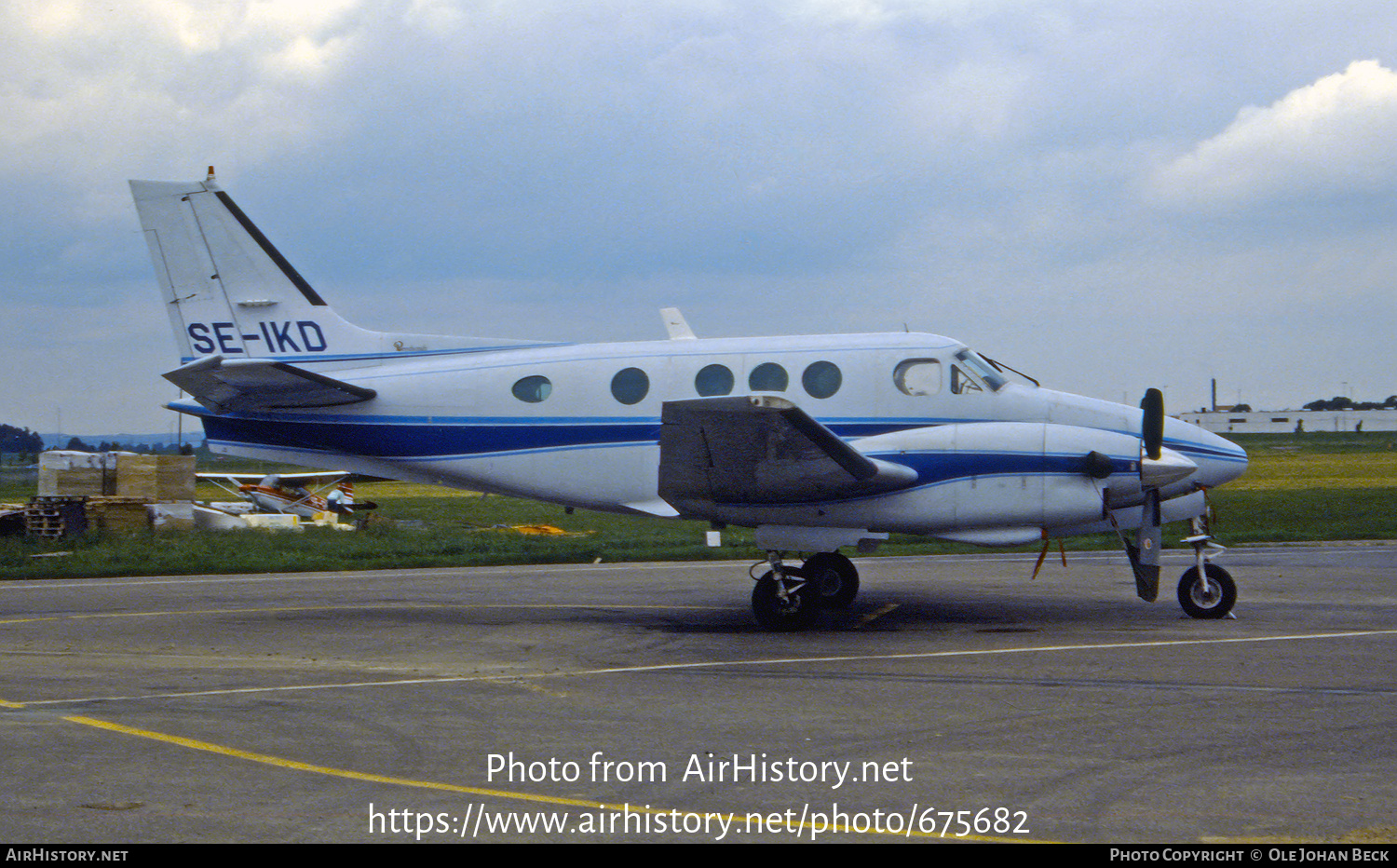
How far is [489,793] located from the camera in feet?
19.6

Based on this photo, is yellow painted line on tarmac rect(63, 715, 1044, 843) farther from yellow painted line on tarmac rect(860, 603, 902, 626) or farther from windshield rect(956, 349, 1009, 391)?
windshield rect(956, 349, 1009, 391)

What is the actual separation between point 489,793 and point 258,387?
27.1 feet

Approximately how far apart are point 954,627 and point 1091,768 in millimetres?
5656

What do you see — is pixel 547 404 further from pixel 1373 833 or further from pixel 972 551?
pixel 972 551

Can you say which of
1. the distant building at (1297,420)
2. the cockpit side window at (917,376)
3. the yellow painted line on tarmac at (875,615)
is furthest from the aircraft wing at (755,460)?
the distant building at (1297,420)

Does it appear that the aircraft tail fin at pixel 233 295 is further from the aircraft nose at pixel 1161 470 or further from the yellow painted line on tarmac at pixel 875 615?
Result: the aircraft nose at pixel 1161 470

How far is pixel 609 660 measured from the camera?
10.2 metres

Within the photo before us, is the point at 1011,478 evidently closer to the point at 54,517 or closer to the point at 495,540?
the point at 495,540

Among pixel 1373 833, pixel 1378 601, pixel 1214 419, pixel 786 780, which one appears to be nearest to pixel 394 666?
pixel 786 780

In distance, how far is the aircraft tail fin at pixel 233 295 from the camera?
13.9 m

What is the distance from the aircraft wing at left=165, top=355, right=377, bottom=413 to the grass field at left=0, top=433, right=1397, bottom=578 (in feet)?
22.9

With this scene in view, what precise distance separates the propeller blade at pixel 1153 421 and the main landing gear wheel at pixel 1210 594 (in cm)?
139

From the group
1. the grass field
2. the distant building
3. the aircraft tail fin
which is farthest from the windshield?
the distant building

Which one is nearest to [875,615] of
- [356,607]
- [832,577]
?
[832,577]
